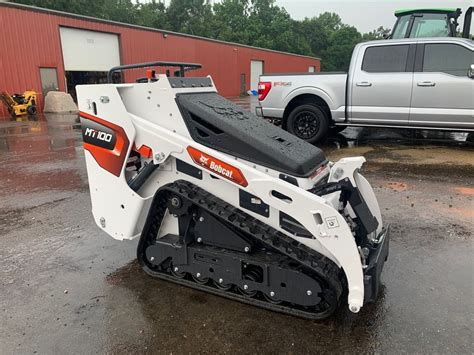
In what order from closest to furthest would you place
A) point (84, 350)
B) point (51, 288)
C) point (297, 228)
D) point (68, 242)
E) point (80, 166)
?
point (84, 350) → point (297, 228) → point (51, 288) → point (68, 242) → point (80, 166)

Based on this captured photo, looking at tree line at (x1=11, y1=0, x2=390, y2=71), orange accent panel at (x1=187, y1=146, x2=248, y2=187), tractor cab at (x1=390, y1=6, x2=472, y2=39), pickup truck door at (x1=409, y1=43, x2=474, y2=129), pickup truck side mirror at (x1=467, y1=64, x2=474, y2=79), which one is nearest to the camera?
orange accent panel at (x1=187, y1=146, x2=248, y2=187)

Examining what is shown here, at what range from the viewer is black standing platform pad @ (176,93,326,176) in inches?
108

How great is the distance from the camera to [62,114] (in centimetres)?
1850

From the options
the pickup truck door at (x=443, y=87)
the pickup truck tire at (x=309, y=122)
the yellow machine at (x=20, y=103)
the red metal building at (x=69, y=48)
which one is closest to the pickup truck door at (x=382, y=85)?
the pickup truck door at (x=443, y=87)

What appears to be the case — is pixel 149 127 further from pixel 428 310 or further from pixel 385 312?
pixel 428 310

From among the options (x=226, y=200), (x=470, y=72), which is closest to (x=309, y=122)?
(x=470, y=72)

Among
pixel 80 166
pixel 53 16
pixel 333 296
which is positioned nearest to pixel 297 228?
pixel 333 296

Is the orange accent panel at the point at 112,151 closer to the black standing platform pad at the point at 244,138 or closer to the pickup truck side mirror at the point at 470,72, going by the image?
the black standing platform pad at the point at 244,138

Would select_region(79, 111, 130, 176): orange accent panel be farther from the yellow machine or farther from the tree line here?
the tree line

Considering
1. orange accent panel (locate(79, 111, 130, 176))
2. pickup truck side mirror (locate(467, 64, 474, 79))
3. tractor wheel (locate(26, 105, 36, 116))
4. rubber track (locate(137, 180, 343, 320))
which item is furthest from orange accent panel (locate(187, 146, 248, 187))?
tractor wheel (locate(26, 105, 36, 116))

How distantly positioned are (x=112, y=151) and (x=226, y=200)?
0.99 m

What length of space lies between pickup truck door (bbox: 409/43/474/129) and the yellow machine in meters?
16.2

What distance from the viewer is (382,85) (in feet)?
25.6

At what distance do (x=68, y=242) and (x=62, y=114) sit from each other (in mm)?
16154
